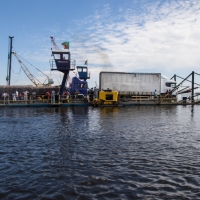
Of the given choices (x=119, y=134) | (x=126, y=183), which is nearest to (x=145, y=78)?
(x=119, y=134)

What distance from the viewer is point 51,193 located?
7250mm

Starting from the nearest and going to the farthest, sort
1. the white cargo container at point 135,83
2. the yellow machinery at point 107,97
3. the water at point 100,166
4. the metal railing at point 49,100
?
the water at point 100,166, the metal railing at point 49,100, the yellow machinery at point 107,97, the white cargo container at point 135,83

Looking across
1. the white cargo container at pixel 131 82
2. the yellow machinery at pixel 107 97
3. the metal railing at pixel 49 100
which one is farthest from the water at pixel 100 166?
the white cargo container at pixel 131 82

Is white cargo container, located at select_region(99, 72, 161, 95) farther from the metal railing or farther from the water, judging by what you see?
the water

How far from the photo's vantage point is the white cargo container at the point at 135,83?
157 feet

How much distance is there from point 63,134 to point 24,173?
281 inches

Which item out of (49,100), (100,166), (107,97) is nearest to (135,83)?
(107,97)

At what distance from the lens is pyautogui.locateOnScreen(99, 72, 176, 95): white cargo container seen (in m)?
47.7

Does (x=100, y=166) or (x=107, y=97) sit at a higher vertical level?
(x=107, y=97)

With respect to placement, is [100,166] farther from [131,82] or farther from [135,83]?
[135,83]

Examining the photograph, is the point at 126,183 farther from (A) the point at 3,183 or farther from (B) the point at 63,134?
(B) the point at 63,134

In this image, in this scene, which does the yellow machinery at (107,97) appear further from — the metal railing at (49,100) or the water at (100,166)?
the water at (100,166)

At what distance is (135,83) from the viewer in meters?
48.9

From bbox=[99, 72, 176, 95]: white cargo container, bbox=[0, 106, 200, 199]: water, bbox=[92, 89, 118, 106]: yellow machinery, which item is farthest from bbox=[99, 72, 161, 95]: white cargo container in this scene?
bbox=[0, 106, 200, 199]: water
